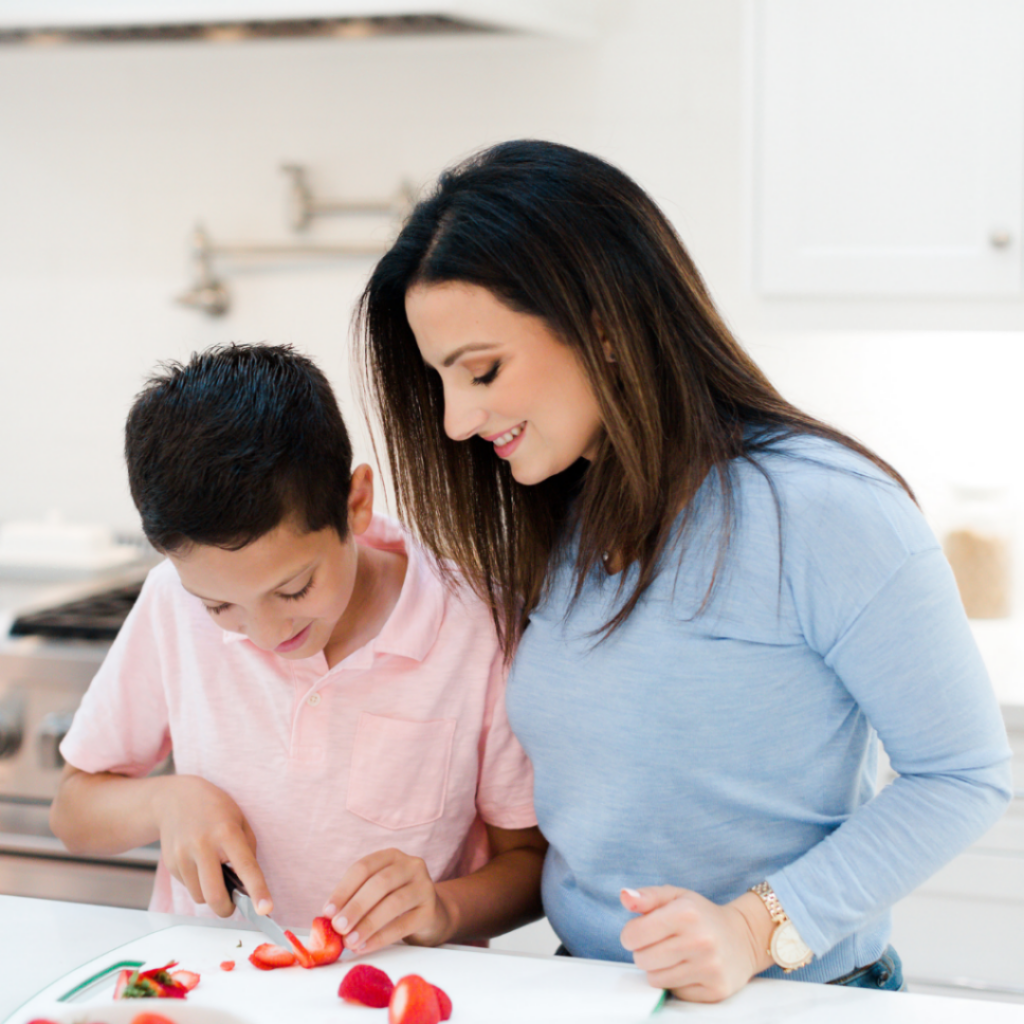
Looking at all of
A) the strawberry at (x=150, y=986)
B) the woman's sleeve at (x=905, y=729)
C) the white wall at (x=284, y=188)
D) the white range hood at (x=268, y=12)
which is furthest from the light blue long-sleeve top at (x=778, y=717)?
the white wall at (x=284, y=188)

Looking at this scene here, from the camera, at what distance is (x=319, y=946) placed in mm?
856

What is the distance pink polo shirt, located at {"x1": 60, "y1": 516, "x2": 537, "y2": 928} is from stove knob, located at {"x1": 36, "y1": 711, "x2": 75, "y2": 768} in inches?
30.7

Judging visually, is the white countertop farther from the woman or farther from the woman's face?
the woman's face

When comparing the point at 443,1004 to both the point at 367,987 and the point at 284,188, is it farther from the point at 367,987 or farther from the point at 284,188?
the point at 284,188

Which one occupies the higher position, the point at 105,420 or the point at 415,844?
the point at 105,420

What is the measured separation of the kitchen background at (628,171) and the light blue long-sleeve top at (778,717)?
3.25 ft

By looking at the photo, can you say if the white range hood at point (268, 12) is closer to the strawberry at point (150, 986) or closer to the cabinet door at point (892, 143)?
the cabinet door at point (892, 143)

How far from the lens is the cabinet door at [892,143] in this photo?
1.66 m

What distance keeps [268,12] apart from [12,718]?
1.18 m

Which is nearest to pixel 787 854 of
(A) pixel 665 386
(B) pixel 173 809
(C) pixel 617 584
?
(C) pixel 617 584

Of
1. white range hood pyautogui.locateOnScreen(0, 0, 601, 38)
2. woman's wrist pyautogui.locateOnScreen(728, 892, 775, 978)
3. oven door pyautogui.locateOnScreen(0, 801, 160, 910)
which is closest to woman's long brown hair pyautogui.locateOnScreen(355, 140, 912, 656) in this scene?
woman's wrist pyautogui.locateOnScreen(728, 892, 775, 978)

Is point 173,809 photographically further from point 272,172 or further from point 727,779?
point 272,172

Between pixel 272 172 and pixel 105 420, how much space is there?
0.65 meters

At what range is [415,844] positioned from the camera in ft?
3.51
